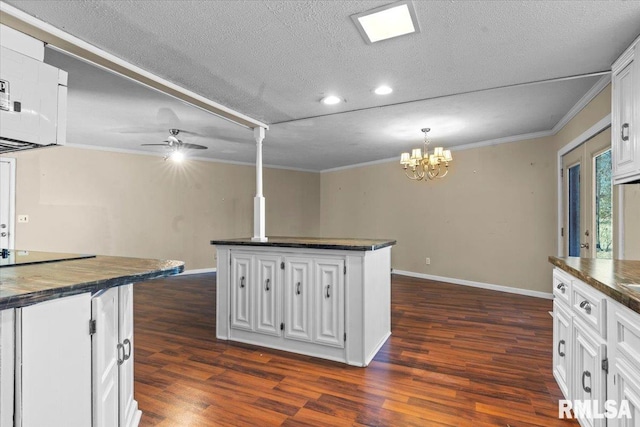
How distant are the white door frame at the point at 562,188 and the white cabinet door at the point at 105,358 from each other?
11.7 ft

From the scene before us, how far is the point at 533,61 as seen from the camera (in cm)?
257

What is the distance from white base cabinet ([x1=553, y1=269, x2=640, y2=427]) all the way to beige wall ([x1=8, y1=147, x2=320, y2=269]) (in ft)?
19.9

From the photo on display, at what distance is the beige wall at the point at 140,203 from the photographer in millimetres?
5223

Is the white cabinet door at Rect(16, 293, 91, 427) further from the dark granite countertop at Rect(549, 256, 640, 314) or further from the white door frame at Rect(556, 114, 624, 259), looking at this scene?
the white door frame at Rect(556, 114, 624, 259)

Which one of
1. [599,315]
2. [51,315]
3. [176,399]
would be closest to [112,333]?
[51,315]

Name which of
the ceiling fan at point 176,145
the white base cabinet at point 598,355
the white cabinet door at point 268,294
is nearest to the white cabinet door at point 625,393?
the white base cabinet at point 598,355

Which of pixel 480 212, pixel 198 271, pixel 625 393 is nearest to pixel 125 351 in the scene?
pixel 625 393

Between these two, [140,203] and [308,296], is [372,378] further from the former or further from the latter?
[140,203]

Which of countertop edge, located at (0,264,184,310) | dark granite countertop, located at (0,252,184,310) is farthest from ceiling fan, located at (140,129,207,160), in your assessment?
countertop edge, located at (0,264,184,310)

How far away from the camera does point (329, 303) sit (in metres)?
2.88

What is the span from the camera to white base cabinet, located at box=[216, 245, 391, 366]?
2781 mm

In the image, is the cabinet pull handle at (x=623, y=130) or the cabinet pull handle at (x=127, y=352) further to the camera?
the cabinet pull handle at (x=623, y=130)

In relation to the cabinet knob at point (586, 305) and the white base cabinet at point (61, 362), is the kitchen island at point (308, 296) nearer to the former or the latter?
the cabinet knob at point (586, 305)

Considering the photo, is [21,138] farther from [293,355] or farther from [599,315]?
[599,315]
